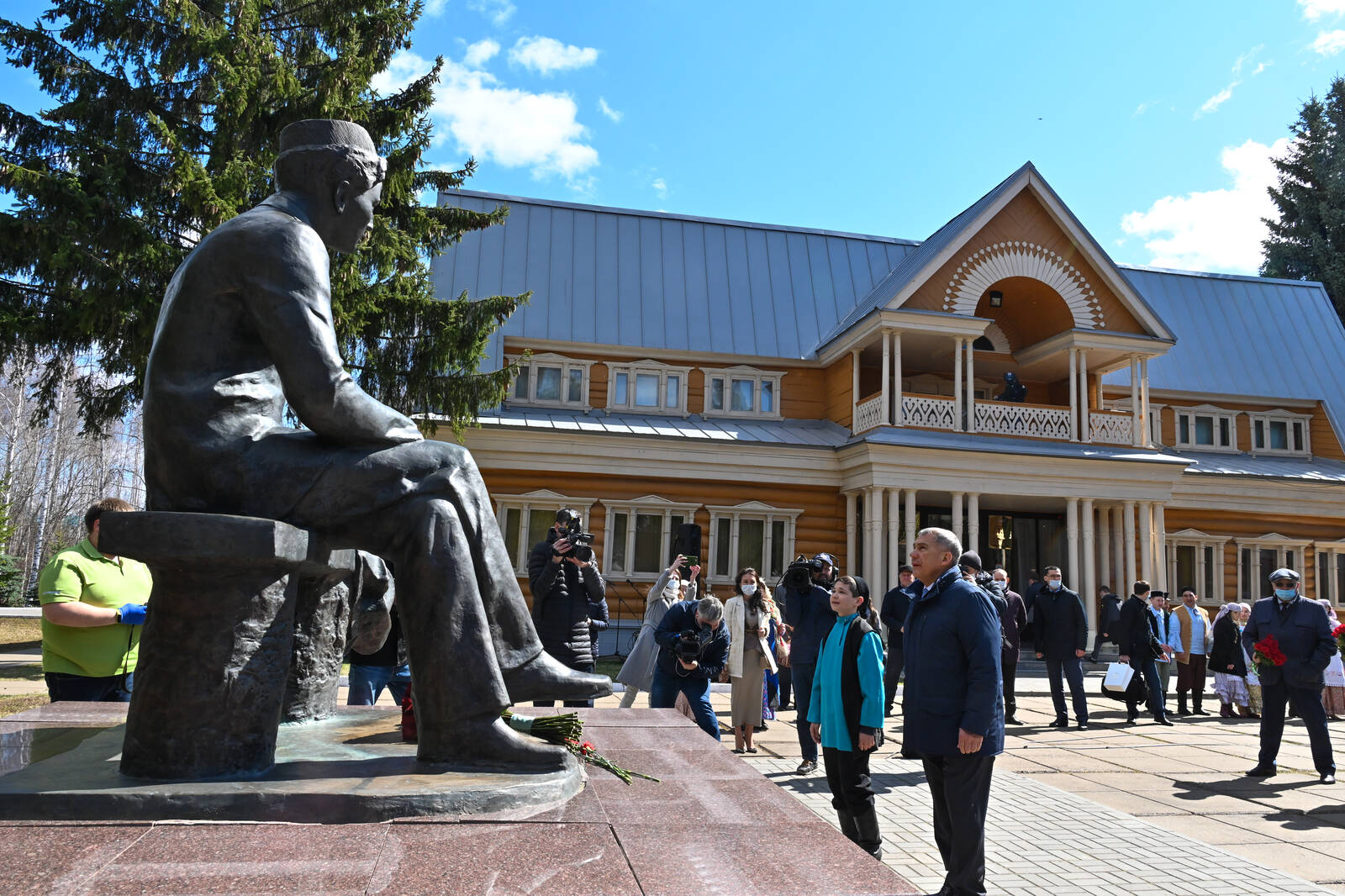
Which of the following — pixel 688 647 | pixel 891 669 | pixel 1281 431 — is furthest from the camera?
pixel 1281 431

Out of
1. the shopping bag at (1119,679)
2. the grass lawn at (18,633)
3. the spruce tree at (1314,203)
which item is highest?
the spruce tree at (1314,203)

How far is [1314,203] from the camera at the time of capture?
42.2 metres

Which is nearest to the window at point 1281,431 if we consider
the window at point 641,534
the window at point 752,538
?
the window at point 752,538

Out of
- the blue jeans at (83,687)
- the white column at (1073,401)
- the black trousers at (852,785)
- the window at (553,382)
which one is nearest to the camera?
the blue jeans at (83,687)

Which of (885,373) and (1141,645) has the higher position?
(885,373)

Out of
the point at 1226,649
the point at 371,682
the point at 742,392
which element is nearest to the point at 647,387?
the point at 742,392

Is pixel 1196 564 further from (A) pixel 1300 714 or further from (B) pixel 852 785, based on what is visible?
(B) pixel 852 785

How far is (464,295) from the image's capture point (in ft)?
52.9

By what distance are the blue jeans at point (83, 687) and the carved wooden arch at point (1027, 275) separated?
2040 centimetres

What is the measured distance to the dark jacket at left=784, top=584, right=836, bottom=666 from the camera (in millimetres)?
9055

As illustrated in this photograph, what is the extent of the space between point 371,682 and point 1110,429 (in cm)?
2036

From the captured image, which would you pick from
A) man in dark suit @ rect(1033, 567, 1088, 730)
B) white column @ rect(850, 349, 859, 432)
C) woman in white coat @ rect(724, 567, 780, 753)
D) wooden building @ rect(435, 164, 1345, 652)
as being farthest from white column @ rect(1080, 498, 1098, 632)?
woman in white coat @ rect(724, 567, 780, 753)

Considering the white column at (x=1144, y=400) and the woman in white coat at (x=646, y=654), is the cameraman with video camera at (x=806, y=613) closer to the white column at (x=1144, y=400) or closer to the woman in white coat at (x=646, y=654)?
the woman in white coat at (x=646, y=654)

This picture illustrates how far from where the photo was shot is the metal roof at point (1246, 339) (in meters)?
26.8
